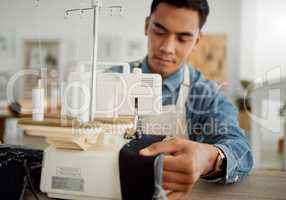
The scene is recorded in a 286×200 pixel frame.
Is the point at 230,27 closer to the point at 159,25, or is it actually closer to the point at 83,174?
the point at 159,25

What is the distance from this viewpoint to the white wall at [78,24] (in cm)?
69

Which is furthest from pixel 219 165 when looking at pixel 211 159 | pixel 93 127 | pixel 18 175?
pixel 18 175

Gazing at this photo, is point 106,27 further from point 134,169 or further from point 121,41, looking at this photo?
point 134,169

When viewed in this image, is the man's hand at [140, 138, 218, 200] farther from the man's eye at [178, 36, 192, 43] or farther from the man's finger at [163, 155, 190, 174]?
the man's eye at [178, 36, 192, 43]

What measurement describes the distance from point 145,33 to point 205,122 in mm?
233

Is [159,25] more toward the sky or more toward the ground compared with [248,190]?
more toward the sky

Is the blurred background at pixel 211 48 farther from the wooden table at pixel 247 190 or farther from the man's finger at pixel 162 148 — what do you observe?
the man's finger at pixel 162 148

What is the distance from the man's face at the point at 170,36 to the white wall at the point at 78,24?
3 cm

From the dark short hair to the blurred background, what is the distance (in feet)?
0.05

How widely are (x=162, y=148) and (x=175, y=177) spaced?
61mm

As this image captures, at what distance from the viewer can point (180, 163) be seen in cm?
56

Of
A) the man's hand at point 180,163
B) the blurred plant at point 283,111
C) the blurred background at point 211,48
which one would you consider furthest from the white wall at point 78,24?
the man's hand at point 180,163

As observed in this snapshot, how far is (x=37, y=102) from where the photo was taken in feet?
1.94

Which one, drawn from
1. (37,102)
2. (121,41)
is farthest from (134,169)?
(121,41)
